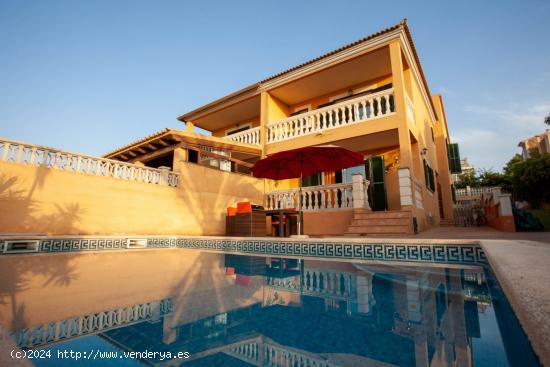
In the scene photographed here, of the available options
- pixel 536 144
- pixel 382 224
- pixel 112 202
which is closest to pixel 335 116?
pixel 382 224

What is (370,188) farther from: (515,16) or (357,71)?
(515,16)

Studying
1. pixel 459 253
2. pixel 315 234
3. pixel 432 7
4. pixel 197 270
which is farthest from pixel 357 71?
pixel 197 270

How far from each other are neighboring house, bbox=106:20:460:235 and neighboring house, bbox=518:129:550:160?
112 feet

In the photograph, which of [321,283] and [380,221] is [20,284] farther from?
[380,221]

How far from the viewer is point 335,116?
405 inches

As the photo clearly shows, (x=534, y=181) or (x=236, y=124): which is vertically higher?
(x=236, y=124)

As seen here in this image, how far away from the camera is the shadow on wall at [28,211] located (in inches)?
242

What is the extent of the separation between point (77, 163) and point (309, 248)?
7.15 m

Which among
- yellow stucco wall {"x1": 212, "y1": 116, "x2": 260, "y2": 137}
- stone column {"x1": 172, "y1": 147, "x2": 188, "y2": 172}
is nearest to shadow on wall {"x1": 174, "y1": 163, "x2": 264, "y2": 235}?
stone column {"x1": 172, "y1": 147, "x2": 188, "y2": 172}

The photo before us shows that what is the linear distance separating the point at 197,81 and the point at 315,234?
17.5 meters

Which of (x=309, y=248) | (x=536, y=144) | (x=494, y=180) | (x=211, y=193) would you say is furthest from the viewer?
(x=536, y=144)

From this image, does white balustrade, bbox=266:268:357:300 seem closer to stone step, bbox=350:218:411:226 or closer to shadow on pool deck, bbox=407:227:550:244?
shadow on pool deck, bbox=407:227:550:244

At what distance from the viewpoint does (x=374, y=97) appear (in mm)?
9547

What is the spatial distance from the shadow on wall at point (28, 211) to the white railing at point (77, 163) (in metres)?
0.40
